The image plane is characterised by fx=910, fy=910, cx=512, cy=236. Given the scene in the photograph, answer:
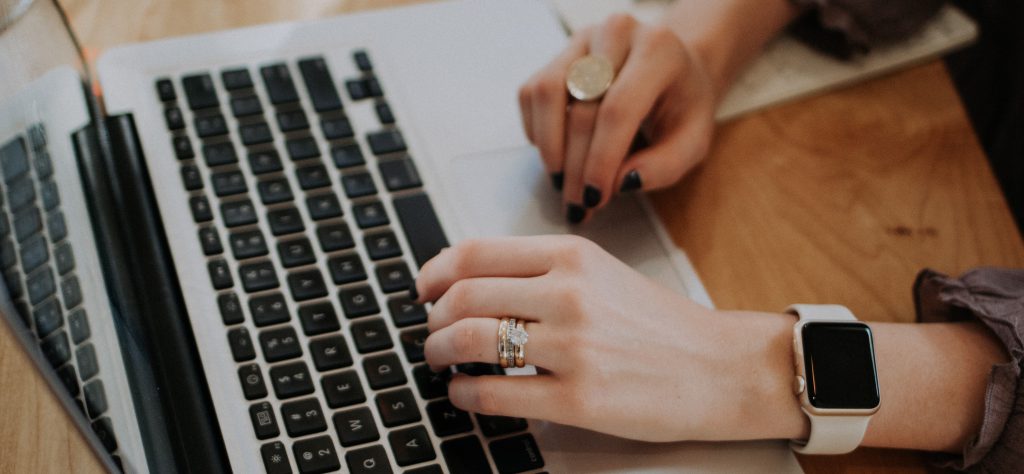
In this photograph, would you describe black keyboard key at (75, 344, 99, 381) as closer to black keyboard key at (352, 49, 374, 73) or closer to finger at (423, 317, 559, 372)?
finger at (423, 317, 559, 372)

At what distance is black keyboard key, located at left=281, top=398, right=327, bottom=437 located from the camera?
51 cm

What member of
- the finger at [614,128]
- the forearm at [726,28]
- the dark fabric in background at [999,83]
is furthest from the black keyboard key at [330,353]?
the dark fabric in background at [999,83]

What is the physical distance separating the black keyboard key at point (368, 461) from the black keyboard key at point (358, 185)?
0.64 feet

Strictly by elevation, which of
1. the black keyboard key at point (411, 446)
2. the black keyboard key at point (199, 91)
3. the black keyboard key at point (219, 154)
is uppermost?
the black keyboard key at point (199, 91)

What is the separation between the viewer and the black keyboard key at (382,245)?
1.99ft

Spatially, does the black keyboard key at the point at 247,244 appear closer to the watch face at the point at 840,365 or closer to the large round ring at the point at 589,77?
the large round ring at the point at 589,77

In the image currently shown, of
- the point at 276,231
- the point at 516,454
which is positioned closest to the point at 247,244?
the point at 276,231

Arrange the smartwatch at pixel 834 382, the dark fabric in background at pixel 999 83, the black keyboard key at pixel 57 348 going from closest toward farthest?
1. the black keyboard key at pixel 57 348
2. the smartwatch at pixel 834 382
3. the dark fabric in background at pixel 999 83

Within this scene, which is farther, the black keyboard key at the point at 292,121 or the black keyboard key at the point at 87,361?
the black keyboard key at the point at 292,121

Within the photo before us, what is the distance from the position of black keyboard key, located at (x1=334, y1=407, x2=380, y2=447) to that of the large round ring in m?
0.27

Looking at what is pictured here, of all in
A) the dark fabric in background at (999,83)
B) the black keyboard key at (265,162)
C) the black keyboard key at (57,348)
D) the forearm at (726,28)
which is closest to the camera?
the black keyboard key at (57,348)

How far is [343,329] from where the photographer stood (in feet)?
1.86

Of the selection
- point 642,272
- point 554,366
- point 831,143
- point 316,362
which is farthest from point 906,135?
point 316,362

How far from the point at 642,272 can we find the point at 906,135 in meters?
0.29
